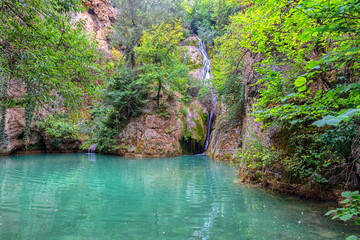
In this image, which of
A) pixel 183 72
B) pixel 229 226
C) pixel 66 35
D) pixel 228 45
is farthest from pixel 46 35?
pixel 183 72

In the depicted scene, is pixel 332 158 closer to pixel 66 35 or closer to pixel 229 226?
pixel 229 226

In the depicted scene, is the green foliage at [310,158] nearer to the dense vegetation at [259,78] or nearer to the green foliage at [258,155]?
the dense vegetation at [259,78]

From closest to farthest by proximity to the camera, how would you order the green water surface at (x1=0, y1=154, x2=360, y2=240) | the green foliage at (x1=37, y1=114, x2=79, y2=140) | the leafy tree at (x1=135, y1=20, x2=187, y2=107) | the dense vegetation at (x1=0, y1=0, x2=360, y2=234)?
the dense vegetation at (x1=0, y1=0, x2=360, y2=234) < the green water surface at (x1=0, y1=154, x2=360, y2=240) < the green foliage at (x1=37, y1=114, x2=79, y2=140) < the leafy tree at (x1=135, y1=20, x2=187, y2=107)

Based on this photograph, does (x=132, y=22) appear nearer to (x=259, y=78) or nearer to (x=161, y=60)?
(x=161, y=60)

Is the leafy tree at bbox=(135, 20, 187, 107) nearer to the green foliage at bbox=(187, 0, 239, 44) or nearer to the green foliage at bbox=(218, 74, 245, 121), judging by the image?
the green foliage at bbox=(218, 74, 245, 121)

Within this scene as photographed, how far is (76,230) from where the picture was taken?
3.29m

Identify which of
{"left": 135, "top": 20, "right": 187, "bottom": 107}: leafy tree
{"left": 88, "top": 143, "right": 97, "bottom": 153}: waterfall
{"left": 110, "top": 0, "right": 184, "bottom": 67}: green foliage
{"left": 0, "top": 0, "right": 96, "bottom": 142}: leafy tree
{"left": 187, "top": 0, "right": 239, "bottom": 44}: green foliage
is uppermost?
{"left": 187, "top": 0, "right": 239, "bottom": 44}: green foliage

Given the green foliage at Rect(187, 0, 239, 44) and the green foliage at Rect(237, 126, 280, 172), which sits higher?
the green foliage at Rect(187, 0, 239, 44)

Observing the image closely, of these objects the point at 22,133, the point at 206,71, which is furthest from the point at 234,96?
the point at 22,133

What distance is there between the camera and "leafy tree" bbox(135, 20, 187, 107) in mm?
16719

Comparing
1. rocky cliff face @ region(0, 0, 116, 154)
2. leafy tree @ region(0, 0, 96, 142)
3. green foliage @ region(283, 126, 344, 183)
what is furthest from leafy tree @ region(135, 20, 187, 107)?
green foliage @ region(283, 126, 344, 183)

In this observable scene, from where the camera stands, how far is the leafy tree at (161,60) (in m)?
16.7

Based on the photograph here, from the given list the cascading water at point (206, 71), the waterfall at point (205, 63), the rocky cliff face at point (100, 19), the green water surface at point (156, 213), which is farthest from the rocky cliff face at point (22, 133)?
the waterfall at point (205, 63)

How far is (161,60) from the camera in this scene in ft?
59.4
